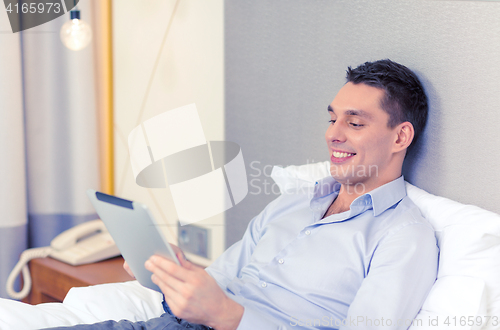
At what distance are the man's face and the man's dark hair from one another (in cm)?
1

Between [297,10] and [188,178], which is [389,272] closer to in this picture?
[297,10]

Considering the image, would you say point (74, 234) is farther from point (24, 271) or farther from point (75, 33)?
point (75, 33)

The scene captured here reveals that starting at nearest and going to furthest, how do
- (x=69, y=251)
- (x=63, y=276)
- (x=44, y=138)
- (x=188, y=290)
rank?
(x=188, y=290) < (x=63, y=276) < (x=69, y=251) < (x=44, y=138)

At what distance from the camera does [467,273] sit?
0.84 meters

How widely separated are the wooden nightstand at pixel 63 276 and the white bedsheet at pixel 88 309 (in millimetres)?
383

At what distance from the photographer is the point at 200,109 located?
1722 millimetres

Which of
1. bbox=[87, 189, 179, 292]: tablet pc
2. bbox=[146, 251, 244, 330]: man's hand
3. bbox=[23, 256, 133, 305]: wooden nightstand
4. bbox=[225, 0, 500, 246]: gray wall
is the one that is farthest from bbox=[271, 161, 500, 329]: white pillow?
bbox=[23, 256, 133, 305]: wooden nightstand

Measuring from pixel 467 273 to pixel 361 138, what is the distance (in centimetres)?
37

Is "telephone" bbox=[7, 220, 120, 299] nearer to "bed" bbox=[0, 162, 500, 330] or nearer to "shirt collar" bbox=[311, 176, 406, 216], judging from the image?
"bed" bbox=[0, 162, 500, 330]

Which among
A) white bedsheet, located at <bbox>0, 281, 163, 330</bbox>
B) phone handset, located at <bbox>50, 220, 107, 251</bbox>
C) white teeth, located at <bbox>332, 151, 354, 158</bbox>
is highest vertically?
white teeth, located at <bbox>332, 151, 354, 158</bbox>

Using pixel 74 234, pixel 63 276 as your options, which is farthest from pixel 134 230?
Answer: pixel 74 234

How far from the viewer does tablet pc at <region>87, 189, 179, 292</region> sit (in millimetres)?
762

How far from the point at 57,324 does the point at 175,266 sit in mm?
449

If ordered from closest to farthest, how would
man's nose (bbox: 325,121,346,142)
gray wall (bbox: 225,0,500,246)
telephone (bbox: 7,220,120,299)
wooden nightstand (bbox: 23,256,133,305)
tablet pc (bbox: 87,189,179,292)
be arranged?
tablet pc (bbox: 87,189,179,292)
gray wall (bbox: 225,0,500,246)
man's nose (bbox: 325,121,346,142)
wooden nightstand (bbox: 23,256,133,305)
telephone (bbox: 7,220,120,299)
